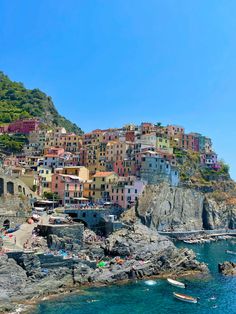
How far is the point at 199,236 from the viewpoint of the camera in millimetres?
89438

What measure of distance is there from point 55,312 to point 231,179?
84687mm

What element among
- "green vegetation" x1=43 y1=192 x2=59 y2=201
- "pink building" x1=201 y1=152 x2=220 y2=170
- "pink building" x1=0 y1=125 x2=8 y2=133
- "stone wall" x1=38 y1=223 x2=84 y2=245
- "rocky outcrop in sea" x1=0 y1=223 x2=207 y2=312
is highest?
"pink building" x1=0 y1=125 x2=8 y2=133

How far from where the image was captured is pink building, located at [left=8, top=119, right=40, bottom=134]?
111562mm

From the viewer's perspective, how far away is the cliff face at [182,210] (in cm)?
8119

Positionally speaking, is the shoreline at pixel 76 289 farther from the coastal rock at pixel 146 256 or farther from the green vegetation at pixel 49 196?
the green vegetation at pixel 49 196

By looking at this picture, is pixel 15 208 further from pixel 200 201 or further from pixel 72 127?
pixel 72 127

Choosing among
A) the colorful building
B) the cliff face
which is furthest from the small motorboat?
the colorful building

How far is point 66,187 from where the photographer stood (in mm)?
77875

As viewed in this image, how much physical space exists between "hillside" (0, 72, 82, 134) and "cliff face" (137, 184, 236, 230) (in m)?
51.4

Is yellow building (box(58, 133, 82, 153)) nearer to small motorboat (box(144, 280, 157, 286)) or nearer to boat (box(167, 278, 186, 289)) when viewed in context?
small motorboat (box(144, 280, 157, 286))

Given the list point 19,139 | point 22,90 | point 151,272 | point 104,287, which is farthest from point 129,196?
point 22,90

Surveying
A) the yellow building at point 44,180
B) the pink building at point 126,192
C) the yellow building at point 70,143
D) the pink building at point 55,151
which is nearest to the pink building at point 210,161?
the yellow building at point 70,143

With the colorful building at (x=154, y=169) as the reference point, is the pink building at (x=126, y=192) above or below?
below

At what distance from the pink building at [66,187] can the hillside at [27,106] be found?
49.0 meters
